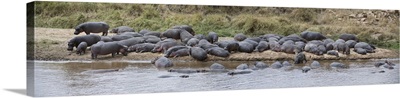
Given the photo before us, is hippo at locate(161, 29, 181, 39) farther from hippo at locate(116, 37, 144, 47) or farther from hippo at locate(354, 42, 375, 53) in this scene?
hippo at locate(354, 42, 375, 53)

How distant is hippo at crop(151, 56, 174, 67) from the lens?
27.7 ft

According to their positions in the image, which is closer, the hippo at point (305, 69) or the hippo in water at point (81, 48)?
the hippo in water at point (81, 48)

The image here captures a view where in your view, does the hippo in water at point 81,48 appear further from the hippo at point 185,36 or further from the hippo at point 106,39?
the hippo at point 185,36

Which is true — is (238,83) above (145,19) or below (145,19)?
below

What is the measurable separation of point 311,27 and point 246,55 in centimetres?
125

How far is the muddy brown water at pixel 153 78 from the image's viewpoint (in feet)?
25.9

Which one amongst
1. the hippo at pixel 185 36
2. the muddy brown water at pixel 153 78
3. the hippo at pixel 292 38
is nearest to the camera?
the muddy brown water at pixel 153 78

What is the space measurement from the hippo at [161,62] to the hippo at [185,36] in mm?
385

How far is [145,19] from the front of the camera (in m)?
8.56

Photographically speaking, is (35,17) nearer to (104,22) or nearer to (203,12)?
(104,22)

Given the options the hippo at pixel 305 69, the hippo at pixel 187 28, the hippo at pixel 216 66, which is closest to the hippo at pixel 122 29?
the hippo at pixel 187 28

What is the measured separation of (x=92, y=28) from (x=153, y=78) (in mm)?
1043

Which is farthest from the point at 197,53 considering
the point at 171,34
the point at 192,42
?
the point at 171,34

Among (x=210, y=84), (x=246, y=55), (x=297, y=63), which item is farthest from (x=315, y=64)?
(x=210, y=84)
